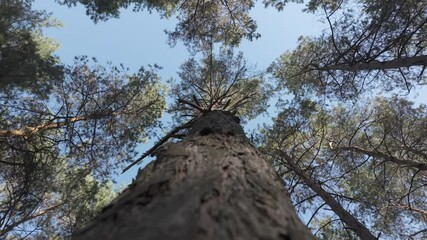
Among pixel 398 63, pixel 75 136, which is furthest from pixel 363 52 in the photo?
pixel 75 136

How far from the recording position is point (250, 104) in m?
11.6

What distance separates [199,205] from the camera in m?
1.48

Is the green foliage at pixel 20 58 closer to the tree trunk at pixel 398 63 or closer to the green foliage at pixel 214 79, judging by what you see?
the green foliage at pixel 214 79

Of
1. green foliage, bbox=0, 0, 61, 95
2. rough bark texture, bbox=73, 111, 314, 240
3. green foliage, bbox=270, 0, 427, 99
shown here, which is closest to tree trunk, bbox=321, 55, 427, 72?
green foliage, bbox=270, 0, 427, 99

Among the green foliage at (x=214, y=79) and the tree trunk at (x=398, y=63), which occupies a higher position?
the green foliage at (x=214, y=79)

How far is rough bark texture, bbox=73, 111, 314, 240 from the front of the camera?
1.33 metres

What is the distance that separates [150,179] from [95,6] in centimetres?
865

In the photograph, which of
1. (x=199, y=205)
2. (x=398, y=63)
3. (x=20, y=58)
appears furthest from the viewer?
(x=20, y=58)

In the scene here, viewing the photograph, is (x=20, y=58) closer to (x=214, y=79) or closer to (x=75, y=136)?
(x=75, y=136)

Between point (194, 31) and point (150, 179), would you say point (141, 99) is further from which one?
point (150, 179)

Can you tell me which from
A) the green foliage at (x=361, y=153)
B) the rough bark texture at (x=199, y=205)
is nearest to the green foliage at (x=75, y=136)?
the green foliage at (x=361, y=153)

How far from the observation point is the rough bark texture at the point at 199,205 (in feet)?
4.35

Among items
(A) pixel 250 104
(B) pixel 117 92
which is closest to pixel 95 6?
(B) pixel 117 92

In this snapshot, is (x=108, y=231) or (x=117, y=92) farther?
(x=117, y=92)
